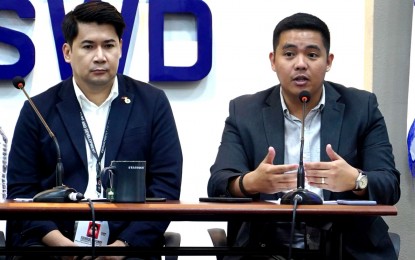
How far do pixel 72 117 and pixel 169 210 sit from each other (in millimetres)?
1109

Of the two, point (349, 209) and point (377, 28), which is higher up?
point (377, 28)

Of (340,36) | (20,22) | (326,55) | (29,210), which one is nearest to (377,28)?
(340,36)

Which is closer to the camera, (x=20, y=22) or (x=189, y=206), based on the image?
(x=189, y=206)

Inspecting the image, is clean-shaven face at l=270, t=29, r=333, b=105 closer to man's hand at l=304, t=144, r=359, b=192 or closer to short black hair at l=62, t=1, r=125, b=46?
man's hand at l=304, t=144, r=359, b=192

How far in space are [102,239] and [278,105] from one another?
3.21ft

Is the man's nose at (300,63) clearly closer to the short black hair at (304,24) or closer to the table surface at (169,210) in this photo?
the short black hair at (304,24)

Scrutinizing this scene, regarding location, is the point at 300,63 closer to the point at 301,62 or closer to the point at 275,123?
the point at 301,62

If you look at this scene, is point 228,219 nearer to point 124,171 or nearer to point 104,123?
point 124,171

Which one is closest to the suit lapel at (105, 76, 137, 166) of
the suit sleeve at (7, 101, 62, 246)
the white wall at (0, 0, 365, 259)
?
the suit sleeve at (7, 101, 62, 246)

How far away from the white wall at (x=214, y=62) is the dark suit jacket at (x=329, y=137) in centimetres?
105

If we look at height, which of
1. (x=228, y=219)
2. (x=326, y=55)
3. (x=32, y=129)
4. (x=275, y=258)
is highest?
(x=326, y=55)

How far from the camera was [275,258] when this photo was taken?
10.7 ft

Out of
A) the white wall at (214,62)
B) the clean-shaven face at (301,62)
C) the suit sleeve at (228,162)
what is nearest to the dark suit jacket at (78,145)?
the suit sleeve at (228,162)

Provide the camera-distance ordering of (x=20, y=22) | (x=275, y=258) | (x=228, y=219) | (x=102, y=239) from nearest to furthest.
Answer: (x=228, y=219) → (x=275, y=258) → (x=102, y=239) → (x=20, y=22)
